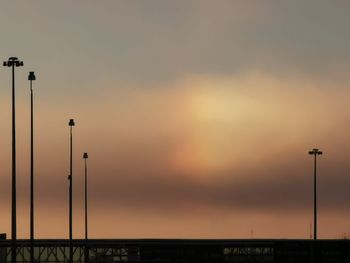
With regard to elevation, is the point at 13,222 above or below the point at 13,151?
below

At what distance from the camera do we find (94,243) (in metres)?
176

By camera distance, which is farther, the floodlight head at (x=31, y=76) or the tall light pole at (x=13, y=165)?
the floodlight head at (x=31, y=76)

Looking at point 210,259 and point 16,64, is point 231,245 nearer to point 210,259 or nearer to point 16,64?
point 210,259

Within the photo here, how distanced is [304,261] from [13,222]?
74.2 m

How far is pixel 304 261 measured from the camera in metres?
137

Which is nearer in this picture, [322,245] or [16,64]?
[16,64]

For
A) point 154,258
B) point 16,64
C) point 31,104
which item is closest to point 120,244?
point 154,258

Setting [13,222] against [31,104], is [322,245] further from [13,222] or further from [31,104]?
[13,222]

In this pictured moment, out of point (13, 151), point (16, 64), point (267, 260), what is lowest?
point (267, 260)

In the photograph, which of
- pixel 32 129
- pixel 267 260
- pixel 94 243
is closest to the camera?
pixel 32 129

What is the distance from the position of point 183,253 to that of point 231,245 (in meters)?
18.2

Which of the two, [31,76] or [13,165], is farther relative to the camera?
[31,76]

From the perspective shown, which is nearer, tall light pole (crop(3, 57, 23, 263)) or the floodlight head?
tall light pole (crop(3, 57, 23, 263))

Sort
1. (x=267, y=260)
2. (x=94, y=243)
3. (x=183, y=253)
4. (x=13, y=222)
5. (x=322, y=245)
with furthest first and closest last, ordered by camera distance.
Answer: (x=94, y=243), (x=267, y=260), (x=183, y=253), (x=322, y=245), (x=13, y=222)
